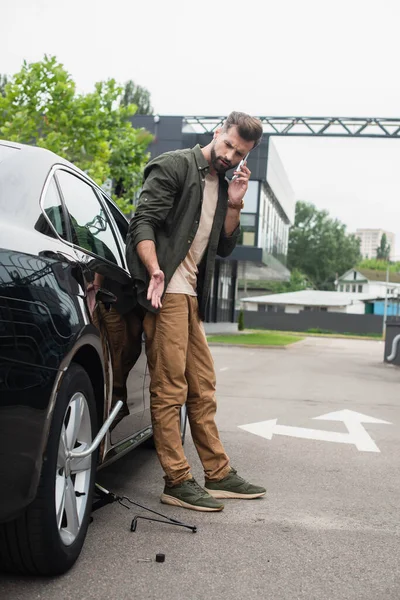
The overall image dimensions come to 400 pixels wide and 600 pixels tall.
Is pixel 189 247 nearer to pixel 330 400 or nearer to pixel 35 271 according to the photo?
pixel 35 271

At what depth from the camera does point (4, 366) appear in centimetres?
243

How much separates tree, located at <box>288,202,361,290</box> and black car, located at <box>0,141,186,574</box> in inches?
4145

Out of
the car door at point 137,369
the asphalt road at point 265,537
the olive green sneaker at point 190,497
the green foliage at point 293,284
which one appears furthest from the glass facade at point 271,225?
the green foliage at point 293,284

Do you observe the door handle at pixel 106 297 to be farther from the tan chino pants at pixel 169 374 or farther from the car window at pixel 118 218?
the car window at pixel 118 218

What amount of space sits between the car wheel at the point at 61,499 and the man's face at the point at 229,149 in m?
1.69

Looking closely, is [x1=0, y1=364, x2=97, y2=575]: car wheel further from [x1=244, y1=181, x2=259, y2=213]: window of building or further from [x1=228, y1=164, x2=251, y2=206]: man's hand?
[x1=244, y1=181, x2=259, y2=213]: window of building

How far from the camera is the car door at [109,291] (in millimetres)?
3369

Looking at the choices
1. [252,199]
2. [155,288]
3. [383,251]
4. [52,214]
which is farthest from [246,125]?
[383,251]

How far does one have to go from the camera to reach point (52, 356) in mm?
2705

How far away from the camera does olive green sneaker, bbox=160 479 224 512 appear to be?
419cm

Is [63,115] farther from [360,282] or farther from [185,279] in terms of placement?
[360,282]

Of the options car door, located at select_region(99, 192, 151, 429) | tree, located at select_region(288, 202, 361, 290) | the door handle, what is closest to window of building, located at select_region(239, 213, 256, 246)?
car door, located at select_region(99, 192, 151, 429)

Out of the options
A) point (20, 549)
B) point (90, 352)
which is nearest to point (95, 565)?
point (20, 549)

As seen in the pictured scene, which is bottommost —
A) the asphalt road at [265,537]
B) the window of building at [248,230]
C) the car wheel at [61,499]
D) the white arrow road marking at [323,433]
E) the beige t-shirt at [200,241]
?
the white arrow road marking at [323,433]
